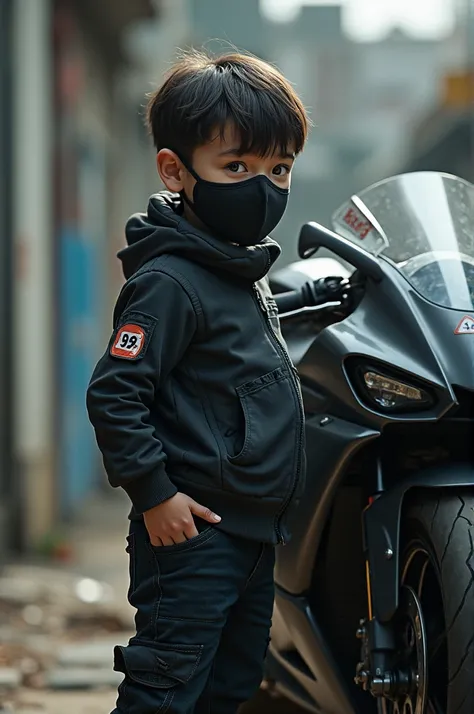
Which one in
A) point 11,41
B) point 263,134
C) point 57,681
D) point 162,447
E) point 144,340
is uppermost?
point 11,41

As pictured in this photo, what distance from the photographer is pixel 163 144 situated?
108 inches

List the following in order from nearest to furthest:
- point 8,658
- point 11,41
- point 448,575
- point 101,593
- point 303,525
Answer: point 448,575 → point 303,525 → point 8,658 → point 101,593 → point 11,41

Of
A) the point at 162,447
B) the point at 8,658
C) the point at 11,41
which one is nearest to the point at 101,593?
the point at 8,658

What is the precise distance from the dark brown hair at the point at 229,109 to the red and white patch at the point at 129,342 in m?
0.37

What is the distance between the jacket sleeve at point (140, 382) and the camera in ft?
8.29

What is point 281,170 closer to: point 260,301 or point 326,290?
point 260,301

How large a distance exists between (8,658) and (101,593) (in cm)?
184

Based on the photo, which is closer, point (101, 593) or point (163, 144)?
point (163, 144)

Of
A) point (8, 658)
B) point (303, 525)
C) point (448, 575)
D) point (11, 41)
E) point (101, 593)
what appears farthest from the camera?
point (11, 41)

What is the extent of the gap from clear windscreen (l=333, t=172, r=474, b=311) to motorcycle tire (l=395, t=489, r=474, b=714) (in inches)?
16.9

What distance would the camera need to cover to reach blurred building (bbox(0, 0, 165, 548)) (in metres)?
8.30

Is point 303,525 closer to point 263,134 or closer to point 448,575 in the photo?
point 448,575

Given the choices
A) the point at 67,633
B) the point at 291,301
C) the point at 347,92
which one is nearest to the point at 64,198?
the point at 67,633

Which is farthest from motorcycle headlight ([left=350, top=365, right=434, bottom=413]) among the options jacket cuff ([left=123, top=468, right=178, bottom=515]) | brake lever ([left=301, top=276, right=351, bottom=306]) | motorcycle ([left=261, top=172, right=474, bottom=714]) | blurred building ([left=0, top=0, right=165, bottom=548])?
blurred building ([left=0, top=0, right=165, bottom=548])
